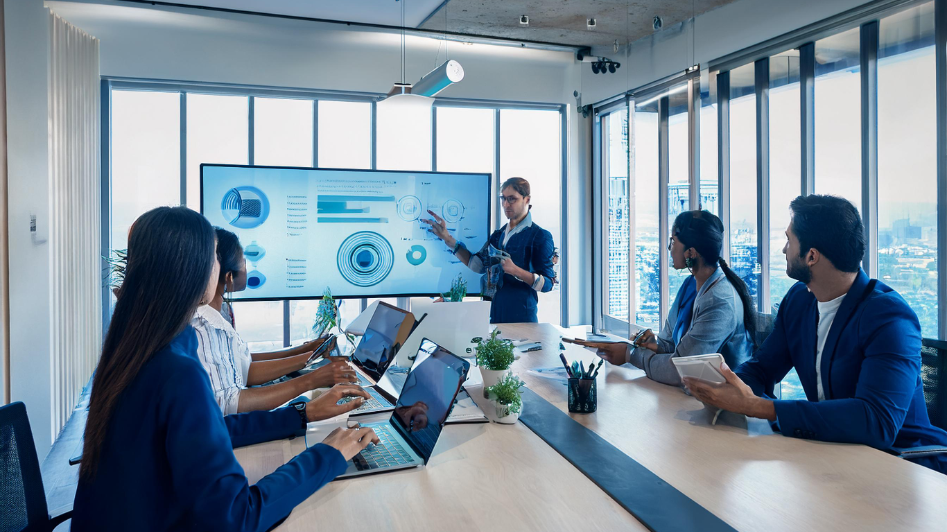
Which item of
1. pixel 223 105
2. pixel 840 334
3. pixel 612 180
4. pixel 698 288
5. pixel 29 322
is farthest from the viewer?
pixel 612 180

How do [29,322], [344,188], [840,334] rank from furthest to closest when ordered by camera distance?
[344,188], [29,322], [840,334]

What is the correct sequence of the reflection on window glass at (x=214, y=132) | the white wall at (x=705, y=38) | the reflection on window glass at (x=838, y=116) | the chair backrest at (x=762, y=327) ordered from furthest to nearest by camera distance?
the reflection on window glass at (x=214, y=132)
the white wall at (x=705, y=38)
the reflection on window glass at (x=838, y=116)
the chair backrest at (x=762, y=327)

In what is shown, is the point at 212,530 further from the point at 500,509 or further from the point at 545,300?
the point at 545,300

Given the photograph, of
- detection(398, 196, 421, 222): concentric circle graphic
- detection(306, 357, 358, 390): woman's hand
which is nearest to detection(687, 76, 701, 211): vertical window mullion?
detection(398, 196, 421, 222): concentric circle graphic

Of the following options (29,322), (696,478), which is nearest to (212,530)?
(696,478)

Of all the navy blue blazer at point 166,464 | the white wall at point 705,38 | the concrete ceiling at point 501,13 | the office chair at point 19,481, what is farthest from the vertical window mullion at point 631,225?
the navy blue blazer at point 166,464

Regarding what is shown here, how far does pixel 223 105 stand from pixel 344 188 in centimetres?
222

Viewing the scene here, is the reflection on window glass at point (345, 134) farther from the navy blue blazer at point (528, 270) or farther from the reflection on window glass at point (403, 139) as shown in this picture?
the navy blue blazer at point (528, 270)

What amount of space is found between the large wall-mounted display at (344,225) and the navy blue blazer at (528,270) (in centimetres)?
74

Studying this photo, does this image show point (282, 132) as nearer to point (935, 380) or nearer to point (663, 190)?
point (663, 190)

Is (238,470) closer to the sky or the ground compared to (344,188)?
closer to the ground

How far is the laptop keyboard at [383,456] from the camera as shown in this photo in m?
1.55

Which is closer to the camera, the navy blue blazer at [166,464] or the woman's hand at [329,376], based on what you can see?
the navy blue blazer at [166,464]

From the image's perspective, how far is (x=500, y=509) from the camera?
1.31 metres
